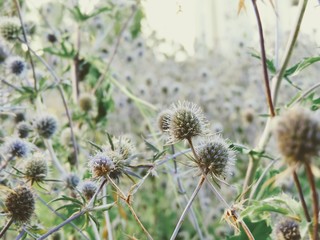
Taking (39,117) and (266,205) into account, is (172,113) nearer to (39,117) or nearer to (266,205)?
(266,205)

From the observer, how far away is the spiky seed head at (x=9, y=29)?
56.5 inches

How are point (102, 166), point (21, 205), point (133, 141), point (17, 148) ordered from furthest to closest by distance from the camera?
point (133, 141), point (17, 148), point (21, 205), point (102, 166)

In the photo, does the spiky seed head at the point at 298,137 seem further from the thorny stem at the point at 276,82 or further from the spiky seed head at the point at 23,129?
the spiky seed head at the point at 23,129

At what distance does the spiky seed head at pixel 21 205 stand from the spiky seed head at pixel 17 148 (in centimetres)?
19

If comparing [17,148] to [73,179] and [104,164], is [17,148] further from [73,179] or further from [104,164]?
[104,164]

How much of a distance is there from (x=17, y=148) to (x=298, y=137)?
2.44ft

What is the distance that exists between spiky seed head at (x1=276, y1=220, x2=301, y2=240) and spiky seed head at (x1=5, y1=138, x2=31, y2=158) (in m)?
0.52

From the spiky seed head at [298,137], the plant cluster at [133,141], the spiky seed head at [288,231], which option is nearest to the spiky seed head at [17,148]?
the plant cluster at [133,141]

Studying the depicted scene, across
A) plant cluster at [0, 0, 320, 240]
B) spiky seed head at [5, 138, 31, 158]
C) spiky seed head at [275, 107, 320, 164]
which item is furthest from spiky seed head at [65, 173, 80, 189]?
spiky seed head at [275, 107, 320, 164]

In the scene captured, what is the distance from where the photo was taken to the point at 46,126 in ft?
4.42

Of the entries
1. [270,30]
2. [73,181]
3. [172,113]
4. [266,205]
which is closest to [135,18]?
[270,30]

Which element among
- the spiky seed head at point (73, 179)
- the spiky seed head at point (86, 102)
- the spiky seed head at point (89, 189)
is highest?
the spiky seed head at point (86, 102)

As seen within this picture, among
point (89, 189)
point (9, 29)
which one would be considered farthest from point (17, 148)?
point (9, 29)

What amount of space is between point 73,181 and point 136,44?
6.52 feet
